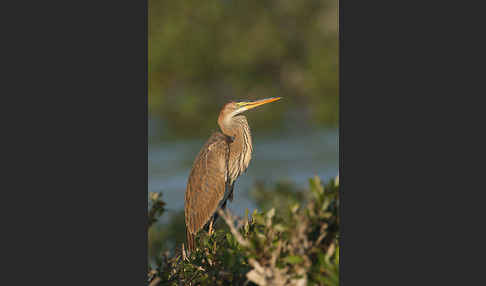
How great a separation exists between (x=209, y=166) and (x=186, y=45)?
1.23 meters

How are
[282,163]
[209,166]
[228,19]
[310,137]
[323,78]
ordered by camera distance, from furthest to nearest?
[228,19]
[282,163]
[209,166]
[310,137]
[323,78]

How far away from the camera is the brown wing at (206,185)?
10.6ft

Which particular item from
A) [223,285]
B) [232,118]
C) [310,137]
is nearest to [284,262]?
[223,285]

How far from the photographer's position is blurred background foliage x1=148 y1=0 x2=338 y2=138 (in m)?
2.73

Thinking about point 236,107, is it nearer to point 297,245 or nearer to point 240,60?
point 240,60

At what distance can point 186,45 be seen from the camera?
389cm

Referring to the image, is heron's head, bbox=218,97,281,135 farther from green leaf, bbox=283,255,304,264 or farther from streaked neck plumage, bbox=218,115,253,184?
green leaf, bbox=283,255,304,264

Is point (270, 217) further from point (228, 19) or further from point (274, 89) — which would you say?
point (228, 19)

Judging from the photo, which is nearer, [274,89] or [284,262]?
[284,262]

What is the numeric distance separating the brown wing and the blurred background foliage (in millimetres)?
396

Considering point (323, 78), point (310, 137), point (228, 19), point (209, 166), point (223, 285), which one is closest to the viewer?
point (223, 285)

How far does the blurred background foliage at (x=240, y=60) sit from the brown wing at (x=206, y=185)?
40 cm

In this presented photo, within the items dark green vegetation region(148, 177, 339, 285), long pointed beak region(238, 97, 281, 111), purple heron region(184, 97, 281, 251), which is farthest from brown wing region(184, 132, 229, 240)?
dark green vegetation region(148, 177, 339, 285)

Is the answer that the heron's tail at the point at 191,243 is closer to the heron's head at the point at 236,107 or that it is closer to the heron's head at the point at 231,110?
the heron's head at the point at 231,110
